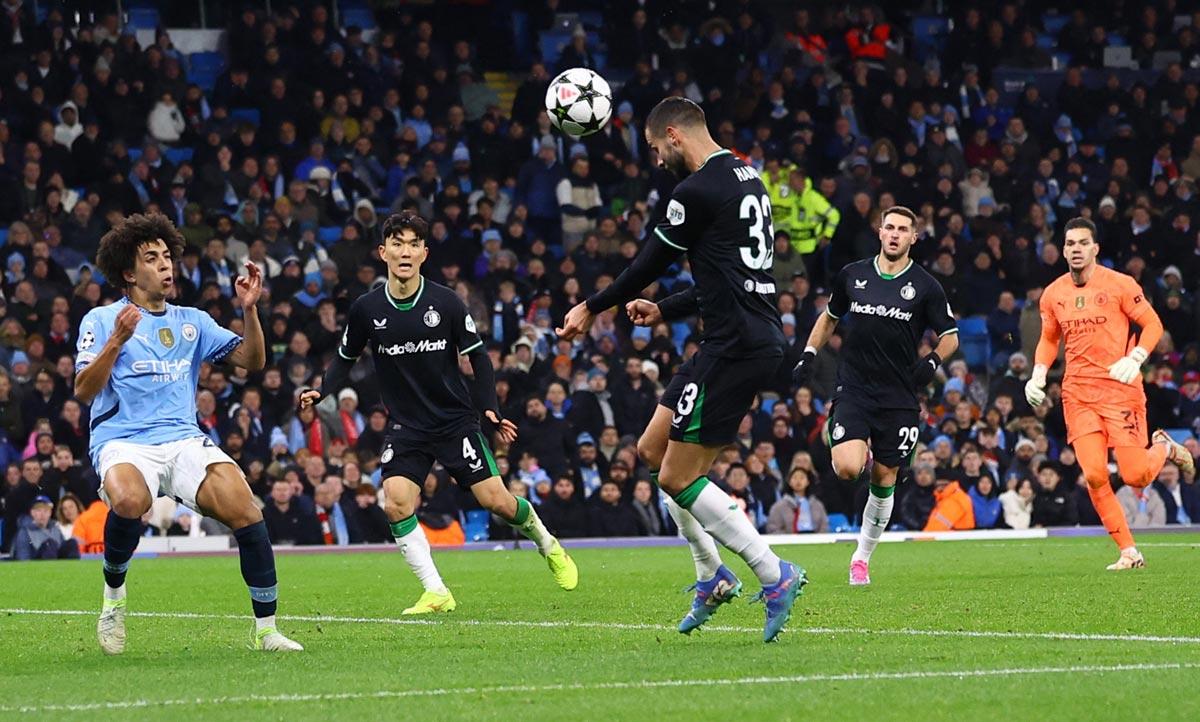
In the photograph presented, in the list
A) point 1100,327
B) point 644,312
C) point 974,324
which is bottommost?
point 974,324

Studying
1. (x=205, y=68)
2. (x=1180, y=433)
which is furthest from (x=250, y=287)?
(x=205, y=68)

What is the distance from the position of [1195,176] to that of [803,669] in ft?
83.0

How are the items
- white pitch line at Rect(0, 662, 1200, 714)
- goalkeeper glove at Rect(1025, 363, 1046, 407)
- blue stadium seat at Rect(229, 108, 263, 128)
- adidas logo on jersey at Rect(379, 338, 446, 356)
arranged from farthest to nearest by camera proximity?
blue stadium seat at Rect(229, 108, 263, 128) → goalkeeper glove at Rect(1025, 363, 1046, 407) → adidas logo on jersey at Rect(379, 338, 446, 356) → white pitch line at Rect(0, 662, 1200, 714)

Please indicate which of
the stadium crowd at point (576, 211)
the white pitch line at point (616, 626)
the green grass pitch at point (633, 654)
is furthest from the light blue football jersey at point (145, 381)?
the stadium crowd at point (576, 211)

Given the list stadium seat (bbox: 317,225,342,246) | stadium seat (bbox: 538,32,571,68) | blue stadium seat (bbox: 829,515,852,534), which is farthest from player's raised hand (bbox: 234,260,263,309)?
stadium seat (bbox: 538,32,571,68)

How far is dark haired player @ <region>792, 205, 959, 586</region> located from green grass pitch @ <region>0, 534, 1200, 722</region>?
0.87 metres

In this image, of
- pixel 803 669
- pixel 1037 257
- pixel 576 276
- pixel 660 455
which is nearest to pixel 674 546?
pixel 576 276

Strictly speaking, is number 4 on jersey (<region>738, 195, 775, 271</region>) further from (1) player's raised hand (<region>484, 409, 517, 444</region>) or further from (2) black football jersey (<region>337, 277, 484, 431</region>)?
(2) black football jersey (<region>337, 277, 484, 431</region>)

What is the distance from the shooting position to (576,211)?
28609 mm

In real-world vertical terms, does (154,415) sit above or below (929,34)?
below

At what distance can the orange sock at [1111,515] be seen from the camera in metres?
15.8

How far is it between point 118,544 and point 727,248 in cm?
340

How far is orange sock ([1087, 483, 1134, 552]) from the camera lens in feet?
51.7

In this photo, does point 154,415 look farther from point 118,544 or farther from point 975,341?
point 975,341
